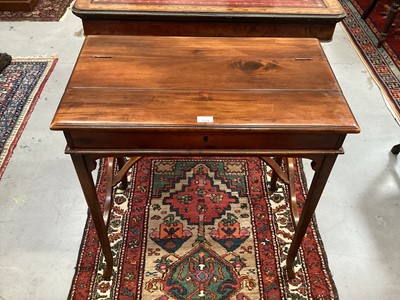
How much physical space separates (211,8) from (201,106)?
0.86 metres

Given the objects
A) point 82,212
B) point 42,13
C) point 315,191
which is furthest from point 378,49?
point 42,13

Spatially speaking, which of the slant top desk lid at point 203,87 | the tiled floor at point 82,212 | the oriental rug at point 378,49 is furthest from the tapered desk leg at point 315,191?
the oriental rug at point 378,49

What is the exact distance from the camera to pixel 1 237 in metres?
2.03

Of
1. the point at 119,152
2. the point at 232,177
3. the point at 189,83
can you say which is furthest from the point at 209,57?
the point at 232,177

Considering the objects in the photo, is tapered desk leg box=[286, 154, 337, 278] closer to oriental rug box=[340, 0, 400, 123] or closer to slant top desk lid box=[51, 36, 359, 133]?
slant top desk lid box=[51, 36, 359, 133]

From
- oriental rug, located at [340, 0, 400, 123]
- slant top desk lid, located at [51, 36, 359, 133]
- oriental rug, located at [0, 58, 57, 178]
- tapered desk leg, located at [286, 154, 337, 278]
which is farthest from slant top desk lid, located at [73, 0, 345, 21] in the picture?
oriental rug, located at [340, 0, 400, 123]

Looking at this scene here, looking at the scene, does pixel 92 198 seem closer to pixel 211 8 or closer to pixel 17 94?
pixel 211 8

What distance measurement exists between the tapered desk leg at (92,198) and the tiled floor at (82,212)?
23 centimetres

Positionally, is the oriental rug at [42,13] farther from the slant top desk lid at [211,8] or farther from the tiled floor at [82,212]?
the slant top desk lid at [211,8]

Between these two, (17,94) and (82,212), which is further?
(17,94)

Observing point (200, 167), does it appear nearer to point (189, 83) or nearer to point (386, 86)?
point (189, 83)

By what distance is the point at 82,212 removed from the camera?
7.04 ft

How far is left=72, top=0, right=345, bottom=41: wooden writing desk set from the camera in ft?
6.29

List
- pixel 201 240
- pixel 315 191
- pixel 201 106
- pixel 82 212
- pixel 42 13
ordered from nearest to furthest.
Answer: pixel 201 106 < pixel 315 191 < pixel 201 240 < pixel 82 212 < pixel 42 13
